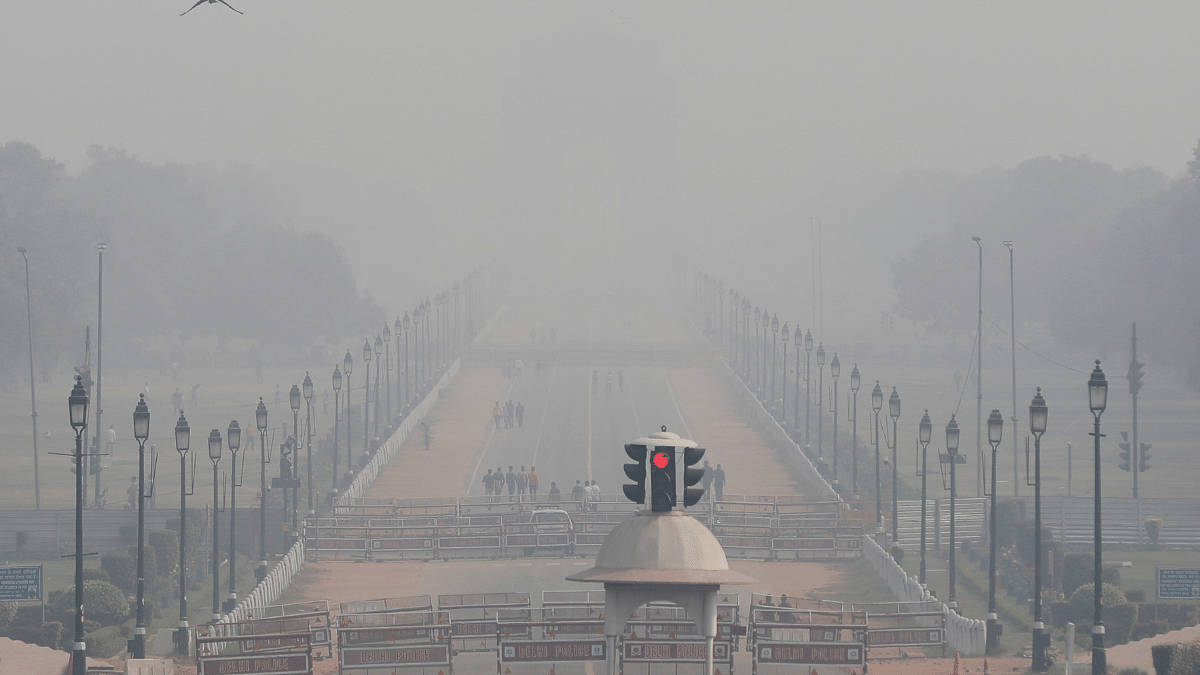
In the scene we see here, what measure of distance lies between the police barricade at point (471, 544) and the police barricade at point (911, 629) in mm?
15069

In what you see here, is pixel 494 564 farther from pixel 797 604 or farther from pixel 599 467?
pixel 599 467

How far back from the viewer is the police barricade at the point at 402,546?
49500mm

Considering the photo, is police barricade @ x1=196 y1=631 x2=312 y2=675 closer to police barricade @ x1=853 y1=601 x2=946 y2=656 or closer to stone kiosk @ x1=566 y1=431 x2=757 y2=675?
police barricade @ x1=853 y1=601 x2=946 y2=656

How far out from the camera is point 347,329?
436ft

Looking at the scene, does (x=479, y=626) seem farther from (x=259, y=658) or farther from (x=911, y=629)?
(x=911, y=629)

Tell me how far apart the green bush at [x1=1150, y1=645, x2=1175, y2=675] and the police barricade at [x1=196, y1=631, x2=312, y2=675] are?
1263 centimetres

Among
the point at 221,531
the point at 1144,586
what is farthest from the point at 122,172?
the point at 1144,586

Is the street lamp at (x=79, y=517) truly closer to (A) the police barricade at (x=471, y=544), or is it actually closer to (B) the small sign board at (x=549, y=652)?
(B) the small sign board at (x=549, y=652)

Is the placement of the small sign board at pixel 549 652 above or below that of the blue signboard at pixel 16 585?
below

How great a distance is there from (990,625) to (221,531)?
1016 inches

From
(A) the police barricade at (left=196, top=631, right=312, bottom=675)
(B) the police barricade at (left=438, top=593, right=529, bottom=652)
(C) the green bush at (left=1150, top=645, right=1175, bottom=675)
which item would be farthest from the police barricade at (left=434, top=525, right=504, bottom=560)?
(C) the green bush at (left=1150, top=645, right=1175, bottom=675)

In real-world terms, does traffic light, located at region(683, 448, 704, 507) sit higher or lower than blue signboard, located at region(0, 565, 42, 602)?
higher

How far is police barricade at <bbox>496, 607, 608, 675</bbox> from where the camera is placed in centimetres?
2981

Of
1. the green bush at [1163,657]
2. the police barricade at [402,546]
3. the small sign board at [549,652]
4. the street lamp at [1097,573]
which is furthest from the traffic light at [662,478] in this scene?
the police barricade at [402,546]
